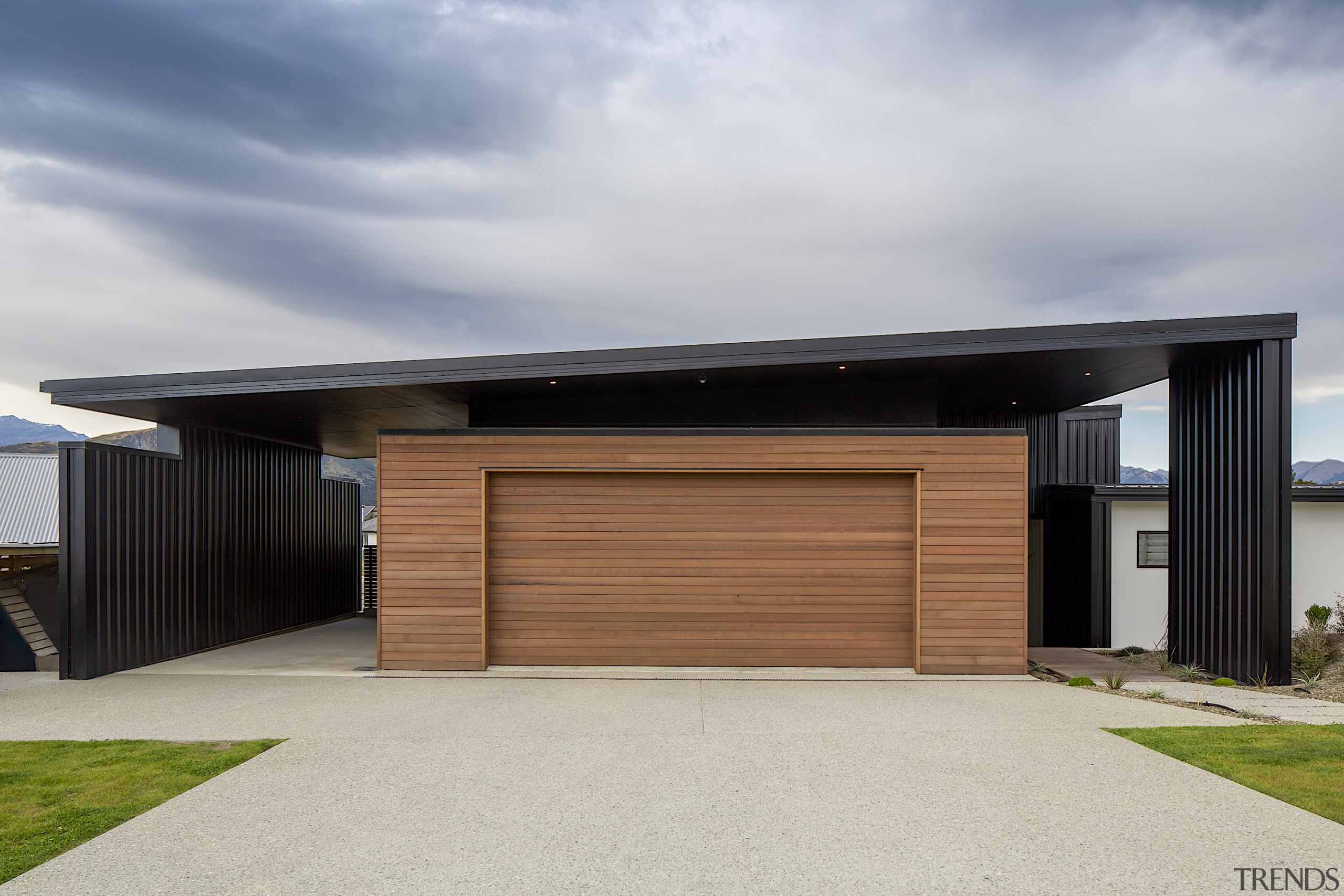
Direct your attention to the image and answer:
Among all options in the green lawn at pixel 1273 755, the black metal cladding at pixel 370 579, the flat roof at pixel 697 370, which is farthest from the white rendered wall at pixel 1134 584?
the black metal cladding at pixel 370 579

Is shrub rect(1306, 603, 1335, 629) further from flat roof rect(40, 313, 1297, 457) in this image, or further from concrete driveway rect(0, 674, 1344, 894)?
concrete driveway rect(0, 674, 1344, 894)

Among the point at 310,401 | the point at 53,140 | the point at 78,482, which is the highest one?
the point at 53,140

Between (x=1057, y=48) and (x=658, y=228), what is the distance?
35.4 feet

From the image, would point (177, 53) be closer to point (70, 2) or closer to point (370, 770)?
point (70, 2)

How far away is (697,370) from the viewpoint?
301 inches

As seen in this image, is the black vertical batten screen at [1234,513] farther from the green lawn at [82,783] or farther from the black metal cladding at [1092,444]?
the green lawn at [82,783]

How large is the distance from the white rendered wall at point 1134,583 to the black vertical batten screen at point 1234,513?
1984 mm

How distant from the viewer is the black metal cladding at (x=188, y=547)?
7742 millimetres

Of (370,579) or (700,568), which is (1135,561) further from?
(370,579)

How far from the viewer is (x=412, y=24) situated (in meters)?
11.3

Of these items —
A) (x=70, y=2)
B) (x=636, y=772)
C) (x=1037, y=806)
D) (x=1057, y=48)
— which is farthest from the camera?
(x=1057, y=48)

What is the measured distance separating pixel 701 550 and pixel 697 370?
198cm

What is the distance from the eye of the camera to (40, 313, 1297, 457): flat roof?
7.42 metres

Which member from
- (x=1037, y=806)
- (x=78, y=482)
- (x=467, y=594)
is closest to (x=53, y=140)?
(x=78, y=482)
